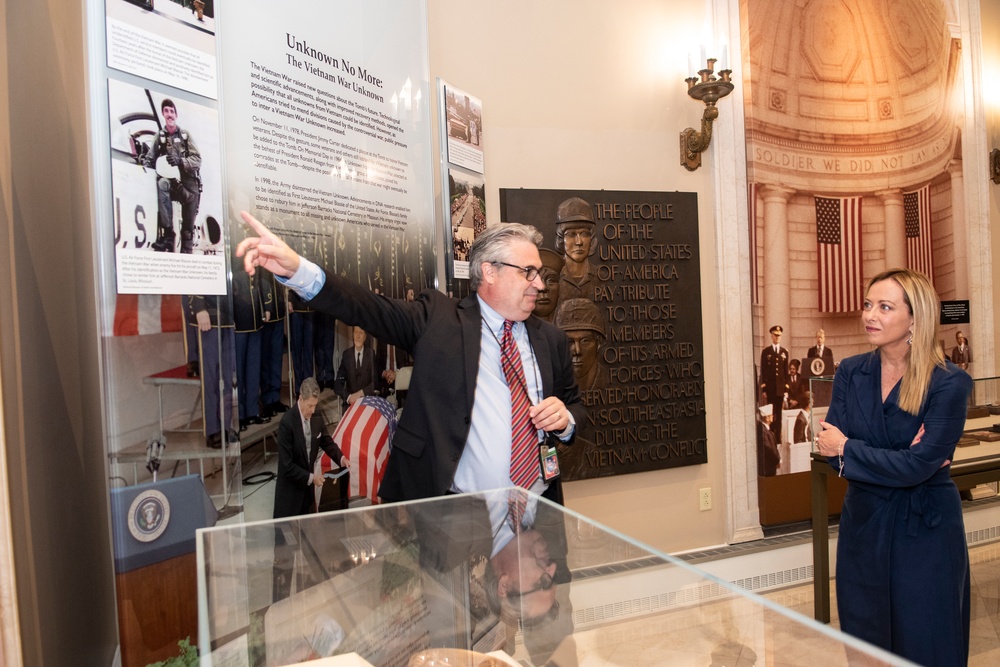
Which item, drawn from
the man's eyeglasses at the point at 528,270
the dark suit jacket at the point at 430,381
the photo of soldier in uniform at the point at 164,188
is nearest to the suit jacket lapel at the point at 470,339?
the dark suit jacket at the point at 430,381

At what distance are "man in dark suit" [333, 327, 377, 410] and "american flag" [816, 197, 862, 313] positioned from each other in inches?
138

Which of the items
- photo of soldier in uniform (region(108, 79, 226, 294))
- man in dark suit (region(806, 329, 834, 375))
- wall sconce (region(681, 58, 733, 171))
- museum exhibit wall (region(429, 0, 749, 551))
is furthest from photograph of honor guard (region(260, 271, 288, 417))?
man in dark suit (region(806, 329, 834, 375))

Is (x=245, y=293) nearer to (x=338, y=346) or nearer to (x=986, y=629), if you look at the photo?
(x=338, y=346)

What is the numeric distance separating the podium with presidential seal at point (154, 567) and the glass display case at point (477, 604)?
2.62 ft

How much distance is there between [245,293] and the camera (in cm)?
221

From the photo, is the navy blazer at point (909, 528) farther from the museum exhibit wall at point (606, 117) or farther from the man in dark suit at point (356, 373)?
the man in dark suit at point (356, 373)

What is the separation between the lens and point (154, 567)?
1913 millimetres

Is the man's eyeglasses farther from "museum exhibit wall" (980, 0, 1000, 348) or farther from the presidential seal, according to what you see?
"museum exhibit wall" (980, 0, 1000, 348)

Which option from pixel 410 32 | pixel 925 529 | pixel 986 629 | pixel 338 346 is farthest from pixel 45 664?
pixel 986 629

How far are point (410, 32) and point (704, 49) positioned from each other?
2095mm

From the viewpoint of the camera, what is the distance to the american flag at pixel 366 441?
2678 mm

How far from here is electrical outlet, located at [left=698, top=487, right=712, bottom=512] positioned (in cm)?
446

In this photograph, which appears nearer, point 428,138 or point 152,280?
point 152,280

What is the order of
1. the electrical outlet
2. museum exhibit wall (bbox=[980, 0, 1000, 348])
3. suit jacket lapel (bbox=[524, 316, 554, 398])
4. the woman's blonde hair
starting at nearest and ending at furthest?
the woman's blonde hair < suit jacket lapel (bbox=[524, 316, 554, 398]) < the electrical outlet < museum exhibit wall (bbox=[980, 0, 1000, 348])
